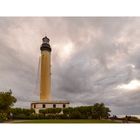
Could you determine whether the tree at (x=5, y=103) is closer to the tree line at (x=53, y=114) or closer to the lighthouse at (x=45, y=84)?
the tree line at (x=53, y=114)

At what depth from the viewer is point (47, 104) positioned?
14.0 meters

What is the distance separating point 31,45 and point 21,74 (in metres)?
1.11

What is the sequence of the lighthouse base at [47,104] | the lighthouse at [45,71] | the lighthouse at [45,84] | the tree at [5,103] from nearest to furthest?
the tree at [5,103], the lighthouse at [45,71], the lighthouse at [45,84], the lighthouse base at [47,104]

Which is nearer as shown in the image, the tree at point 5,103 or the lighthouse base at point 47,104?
the tree at point 5,103

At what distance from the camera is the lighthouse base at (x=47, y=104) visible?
12.4 meters

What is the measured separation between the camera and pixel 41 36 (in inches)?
467

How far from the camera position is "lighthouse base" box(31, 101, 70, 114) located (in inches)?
487

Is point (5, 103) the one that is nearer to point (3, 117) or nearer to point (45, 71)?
point (3, 117)

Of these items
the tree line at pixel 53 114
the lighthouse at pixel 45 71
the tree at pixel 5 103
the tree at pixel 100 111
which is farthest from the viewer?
the lighthouse at pixel 45 71

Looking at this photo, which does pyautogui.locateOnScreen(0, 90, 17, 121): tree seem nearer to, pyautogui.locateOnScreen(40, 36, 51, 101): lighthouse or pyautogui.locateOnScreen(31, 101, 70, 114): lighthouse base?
pyautogui.locateOnScreen(31, 101, 70, 114): lighthouse base

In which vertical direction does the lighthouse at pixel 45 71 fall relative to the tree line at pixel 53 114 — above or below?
above

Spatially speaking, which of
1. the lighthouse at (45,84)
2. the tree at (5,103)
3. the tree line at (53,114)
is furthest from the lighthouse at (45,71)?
the tree at (5,103)

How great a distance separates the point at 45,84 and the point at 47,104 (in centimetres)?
91
